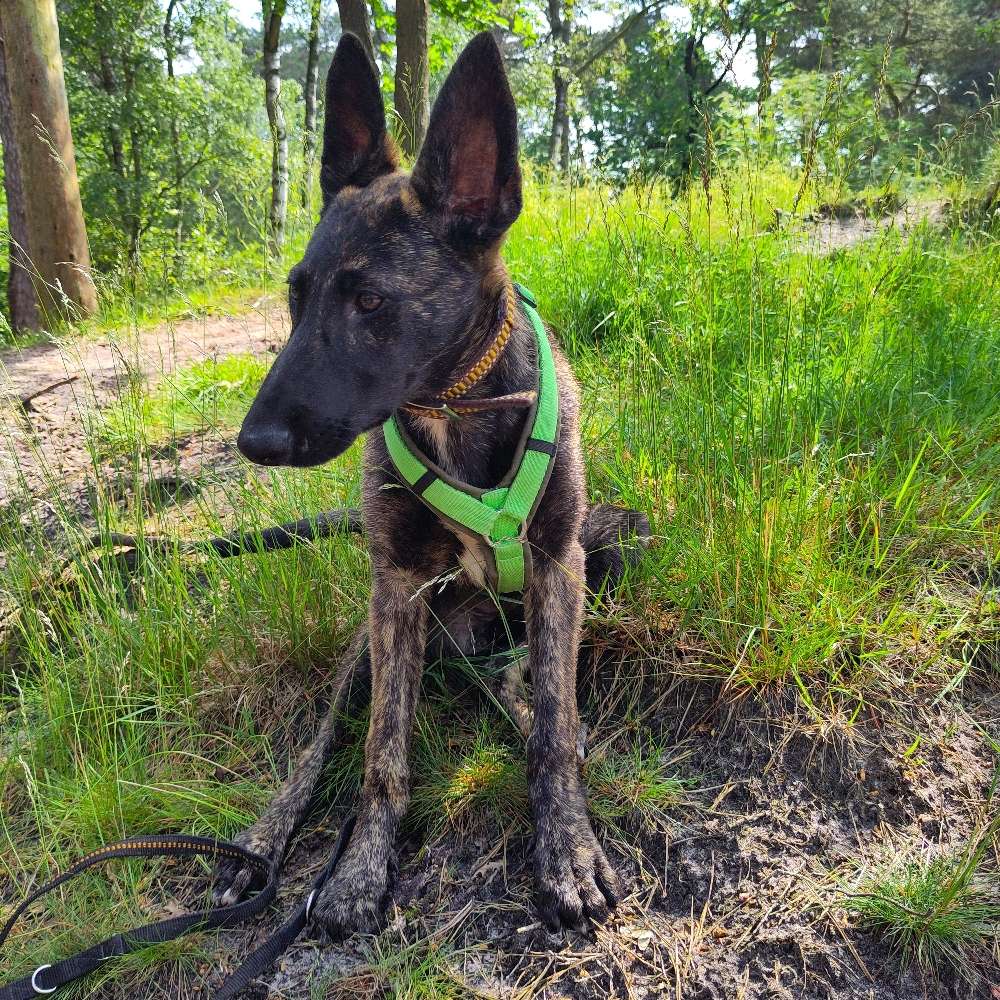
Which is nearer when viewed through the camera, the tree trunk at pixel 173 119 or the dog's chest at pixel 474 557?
the dog's chest at pixel 474 557

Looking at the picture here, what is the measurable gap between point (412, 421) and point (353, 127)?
0.94 metres

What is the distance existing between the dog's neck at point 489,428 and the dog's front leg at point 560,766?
12.9 inches

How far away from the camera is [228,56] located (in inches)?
1075

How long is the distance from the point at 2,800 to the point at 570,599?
2.00 meters

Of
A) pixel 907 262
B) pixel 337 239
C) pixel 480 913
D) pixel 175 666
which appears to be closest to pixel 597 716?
pixel 480 913

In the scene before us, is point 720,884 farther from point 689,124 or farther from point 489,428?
point 689,124

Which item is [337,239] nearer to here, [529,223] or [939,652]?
[939,652]

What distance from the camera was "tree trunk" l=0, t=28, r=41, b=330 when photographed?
7723 millimetres

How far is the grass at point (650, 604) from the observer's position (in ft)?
6.62

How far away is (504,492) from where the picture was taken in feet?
6.46

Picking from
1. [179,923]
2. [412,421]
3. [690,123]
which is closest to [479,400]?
[412,421]

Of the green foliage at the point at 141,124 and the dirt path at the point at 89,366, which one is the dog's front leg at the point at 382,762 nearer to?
the dirt path at the point at 89,366

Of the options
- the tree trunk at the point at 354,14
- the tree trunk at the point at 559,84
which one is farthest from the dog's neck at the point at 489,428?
the tree trunk at the point at 559,84

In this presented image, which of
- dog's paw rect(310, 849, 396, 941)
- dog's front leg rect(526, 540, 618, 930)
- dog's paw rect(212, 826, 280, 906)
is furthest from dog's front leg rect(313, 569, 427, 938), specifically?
dog's front leg rect(526, 540, 618, 930)
